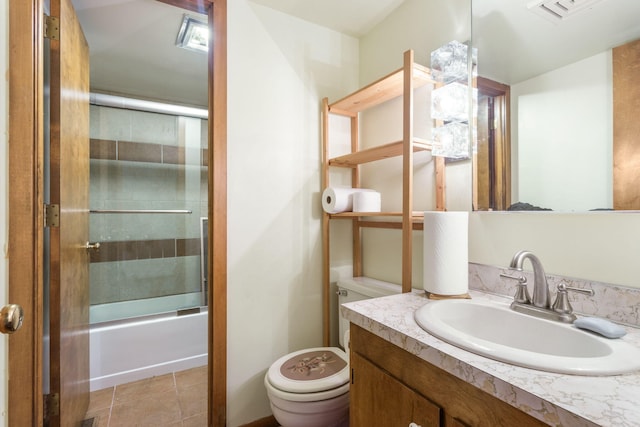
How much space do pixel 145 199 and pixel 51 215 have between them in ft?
5.07

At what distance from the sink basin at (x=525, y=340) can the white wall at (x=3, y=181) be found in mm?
1105

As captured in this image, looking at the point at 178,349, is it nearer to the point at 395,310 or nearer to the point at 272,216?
the point at 272,216

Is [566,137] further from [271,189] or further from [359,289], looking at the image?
[271,189]

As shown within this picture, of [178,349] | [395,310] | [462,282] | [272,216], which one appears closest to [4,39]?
[272,216]

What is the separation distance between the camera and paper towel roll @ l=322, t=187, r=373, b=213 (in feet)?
5.18

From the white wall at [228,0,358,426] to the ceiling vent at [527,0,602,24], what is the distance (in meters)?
1.03

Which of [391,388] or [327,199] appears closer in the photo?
[391,388]

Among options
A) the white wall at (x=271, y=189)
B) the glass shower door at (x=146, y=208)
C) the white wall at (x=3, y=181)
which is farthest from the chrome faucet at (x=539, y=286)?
the glass shower door at (x=146, y=208)

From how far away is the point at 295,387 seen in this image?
1230 mm

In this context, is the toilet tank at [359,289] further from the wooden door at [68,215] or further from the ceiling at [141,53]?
the ceiling at [141,53]

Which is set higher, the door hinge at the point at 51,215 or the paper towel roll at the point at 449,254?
the door hinge at the point at 51,215

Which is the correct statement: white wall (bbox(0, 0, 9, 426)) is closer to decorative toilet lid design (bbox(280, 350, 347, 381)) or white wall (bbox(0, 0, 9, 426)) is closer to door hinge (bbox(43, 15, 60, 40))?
door hinge (bbox(43, 15, 60, 40))

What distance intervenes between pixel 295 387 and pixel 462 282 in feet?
2.58

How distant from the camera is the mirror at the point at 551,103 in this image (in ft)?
A: 2.82
